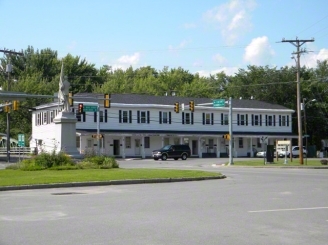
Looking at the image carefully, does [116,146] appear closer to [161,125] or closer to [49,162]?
[161,125]

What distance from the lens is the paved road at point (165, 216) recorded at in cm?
1107

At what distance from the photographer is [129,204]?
16.9 m

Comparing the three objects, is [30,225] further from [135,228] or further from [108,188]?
[108,188]

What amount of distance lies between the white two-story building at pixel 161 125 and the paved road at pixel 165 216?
4501 centimetres

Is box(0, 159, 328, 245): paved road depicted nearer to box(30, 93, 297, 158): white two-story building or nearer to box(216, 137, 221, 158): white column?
box(30, 93, 297, 158): white two-story building

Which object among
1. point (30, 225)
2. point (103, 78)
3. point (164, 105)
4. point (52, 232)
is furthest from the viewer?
point (103, 78)

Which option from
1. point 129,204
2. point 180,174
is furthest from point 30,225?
point 180,174

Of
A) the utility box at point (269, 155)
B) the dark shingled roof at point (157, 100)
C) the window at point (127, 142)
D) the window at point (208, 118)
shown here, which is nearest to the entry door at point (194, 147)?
the window at point (208, 118)

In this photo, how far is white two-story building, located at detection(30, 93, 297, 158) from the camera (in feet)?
225

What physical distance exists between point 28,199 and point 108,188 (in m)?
4.99

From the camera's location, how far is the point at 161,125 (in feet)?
242

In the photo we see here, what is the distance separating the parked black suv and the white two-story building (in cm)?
544

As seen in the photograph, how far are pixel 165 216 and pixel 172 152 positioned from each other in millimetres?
49752

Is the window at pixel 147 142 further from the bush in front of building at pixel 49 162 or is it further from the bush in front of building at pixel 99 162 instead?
the bush in front of building at pixel 49 162
